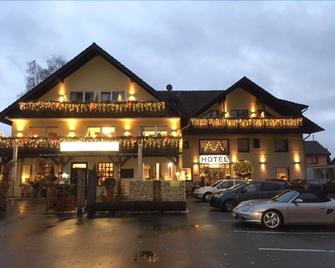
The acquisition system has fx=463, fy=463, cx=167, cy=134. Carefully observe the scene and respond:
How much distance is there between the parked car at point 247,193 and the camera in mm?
20641

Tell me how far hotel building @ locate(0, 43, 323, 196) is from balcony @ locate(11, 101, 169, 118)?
2.7 inches

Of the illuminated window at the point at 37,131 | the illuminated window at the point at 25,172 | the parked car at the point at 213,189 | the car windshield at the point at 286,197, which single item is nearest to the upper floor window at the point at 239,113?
the parked car at the point at 213,189

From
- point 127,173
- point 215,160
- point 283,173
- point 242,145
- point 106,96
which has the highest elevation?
point 106,96

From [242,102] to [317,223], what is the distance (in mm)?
24531

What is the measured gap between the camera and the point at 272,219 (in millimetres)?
14195

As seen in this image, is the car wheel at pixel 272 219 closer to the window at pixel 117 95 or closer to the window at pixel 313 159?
the window at pixel 117 95

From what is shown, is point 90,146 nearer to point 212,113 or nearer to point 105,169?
point 105,169

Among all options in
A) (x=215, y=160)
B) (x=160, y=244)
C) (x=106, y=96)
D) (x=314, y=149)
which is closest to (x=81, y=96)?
(x=106, y=96)

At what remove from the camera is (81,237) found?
12367mm

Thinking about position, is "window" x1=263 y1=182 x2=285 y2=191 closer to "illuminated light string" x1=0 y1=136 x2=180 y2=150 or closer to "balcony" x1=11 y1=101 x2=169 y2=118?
"illuminated light string" x1=0 y1=136 x2=180 y2=150

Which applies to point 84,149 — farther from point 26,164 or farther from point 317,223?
point 317,223

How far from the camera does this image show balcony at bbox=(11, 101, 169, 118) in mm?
32125

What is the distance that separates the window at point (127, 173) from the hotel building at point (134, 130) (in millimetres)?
70

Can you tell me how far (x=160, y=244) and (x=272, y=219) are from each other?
4.56 meters
